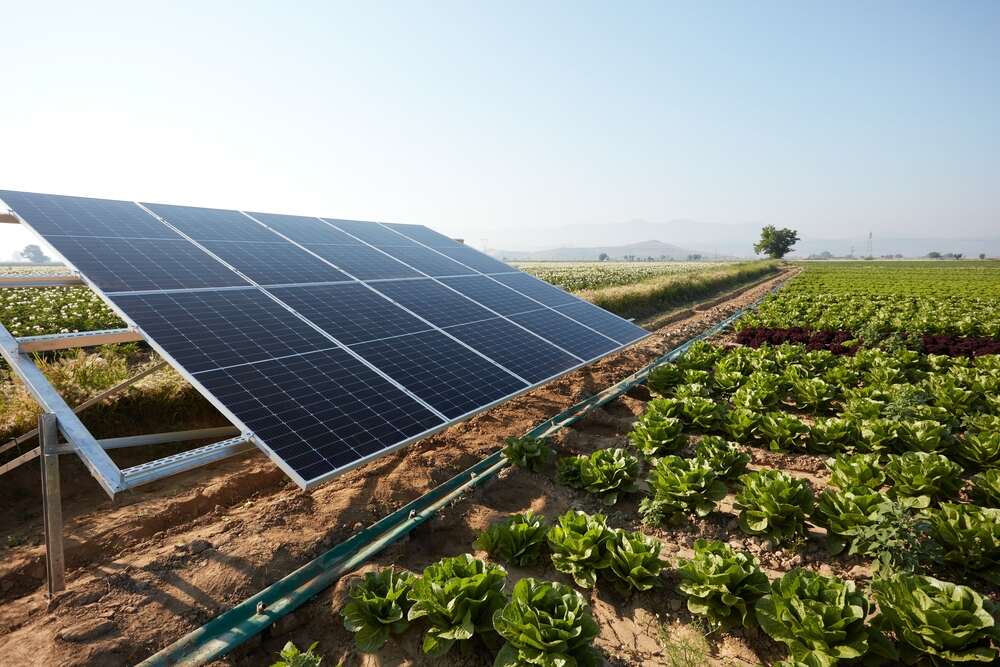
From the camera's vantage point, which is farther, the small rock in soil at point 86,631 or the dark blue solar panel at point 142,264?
the dark blue solar panel at point 142,264

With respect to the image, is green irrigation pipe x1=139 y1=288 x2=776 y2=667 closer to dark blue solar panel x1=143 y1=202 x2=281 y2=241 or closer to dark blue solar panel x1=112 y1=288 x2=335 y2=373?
dark blue solar panel x1=112 y1=288 x2=335 y2=373

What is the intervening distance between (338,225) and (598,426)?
9876 millimetres

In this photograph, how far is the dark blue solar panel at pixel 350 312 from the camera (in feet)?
25.6

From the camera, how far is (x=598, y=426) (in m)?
10.2

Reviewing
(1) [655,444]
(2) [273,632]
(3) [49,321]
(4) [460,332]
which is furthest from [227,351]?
(3) [49,321]

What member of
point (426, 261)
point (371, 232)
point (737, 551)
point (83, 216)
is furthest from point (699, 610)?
point (371, 232)

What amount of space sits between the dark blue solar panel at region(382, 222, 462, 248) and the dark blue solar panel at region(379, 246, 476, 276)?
4.59 ft

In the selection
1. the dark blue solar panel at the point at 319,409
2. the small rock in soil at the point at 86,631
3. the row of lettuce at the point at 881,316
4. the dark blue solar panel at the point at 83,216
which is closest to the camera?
the small rock in soil at the point at 86,631

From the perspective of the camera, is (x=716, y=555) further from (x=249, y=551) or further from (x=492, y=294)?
(x=492, y=294)

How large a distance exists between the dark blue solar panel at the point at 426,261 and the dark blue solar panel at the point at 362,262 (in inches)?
21.6

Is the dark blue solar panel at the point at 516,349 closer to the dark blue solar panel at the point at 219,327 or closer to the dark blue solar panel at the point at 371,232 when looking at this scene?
the dark blue solar panel at the point at 219,327

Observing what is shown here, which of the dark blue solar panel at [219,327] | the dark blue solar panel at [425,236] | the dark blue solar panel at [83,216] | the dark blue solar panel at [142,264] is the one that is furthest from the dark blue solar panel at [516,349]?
the dark blue solar panel at [425,236]

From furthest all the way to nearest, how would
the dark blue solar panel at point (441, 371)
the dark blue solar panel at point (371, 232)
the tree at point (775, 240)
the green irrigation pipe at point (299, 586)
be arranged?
the tree at point (775, 240) → the dark blue solar panel at point (371, 232) → the dark blue solar panel at point (441, 371) → the green irrigation pipe at point (299, 586)

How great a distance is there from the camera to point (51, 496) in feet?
15.4
